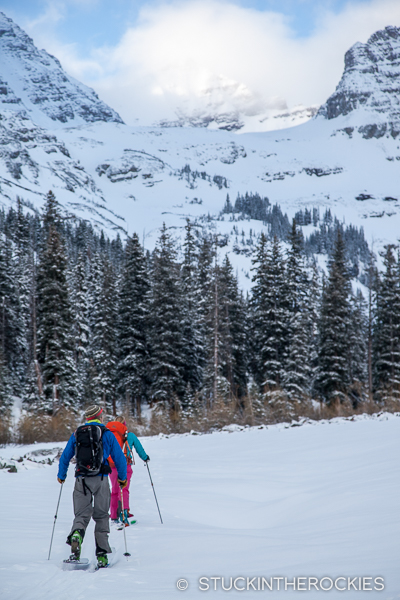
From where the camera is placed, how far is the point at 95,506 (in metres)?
5.64

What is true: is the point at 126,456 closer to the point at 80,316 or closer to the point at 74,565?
the point at 74,565

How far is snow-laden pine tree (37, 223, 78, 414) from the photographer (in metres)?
28.7

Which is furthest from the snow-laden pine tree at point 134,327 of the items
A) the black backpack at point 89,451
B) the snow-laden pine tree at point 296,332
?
the black backpack at point 89,451

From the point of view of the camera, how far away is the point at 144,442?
58.6 ft

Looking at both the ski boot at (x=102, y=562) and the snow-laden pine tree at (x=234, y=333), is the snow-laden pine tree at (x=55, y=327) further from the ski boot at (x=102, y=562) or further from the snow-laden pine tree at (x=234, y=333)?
the ski boot at (x=102, y=562)

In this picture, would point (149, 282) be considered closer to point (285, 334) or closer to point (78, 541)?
point (285, 334)

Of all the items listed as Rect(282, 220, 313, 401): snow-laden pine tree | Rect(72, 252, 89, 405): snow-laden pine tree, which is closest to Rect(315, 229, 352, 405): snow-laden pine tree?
Rect(282, 220, 313, 401): snow-laden pine tree

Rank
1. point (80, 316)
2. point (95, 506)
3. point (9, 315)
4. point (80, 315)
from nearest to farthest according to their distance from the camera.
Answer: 1. point (95, 506)
2. point (9, 315)
3. point (80, 316)
4. point (80, 315)

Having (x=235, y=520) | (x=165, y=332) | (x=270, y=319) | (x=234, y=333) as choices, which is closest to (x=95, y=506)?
(x=235, y=520)

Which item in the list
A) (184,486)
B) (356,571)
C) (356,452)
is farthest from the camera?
(356,452)

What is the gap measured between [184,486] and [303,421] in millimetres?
9387

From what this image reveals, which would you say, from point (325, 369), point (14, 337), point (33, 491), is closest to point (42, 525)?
point (33, 491)

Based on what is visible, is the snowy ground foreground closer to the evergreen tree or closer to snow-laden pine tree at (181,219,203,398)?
snow-laden pine tree at (181,219,203,398)

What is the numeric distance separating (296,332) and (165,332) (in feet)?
31.2
